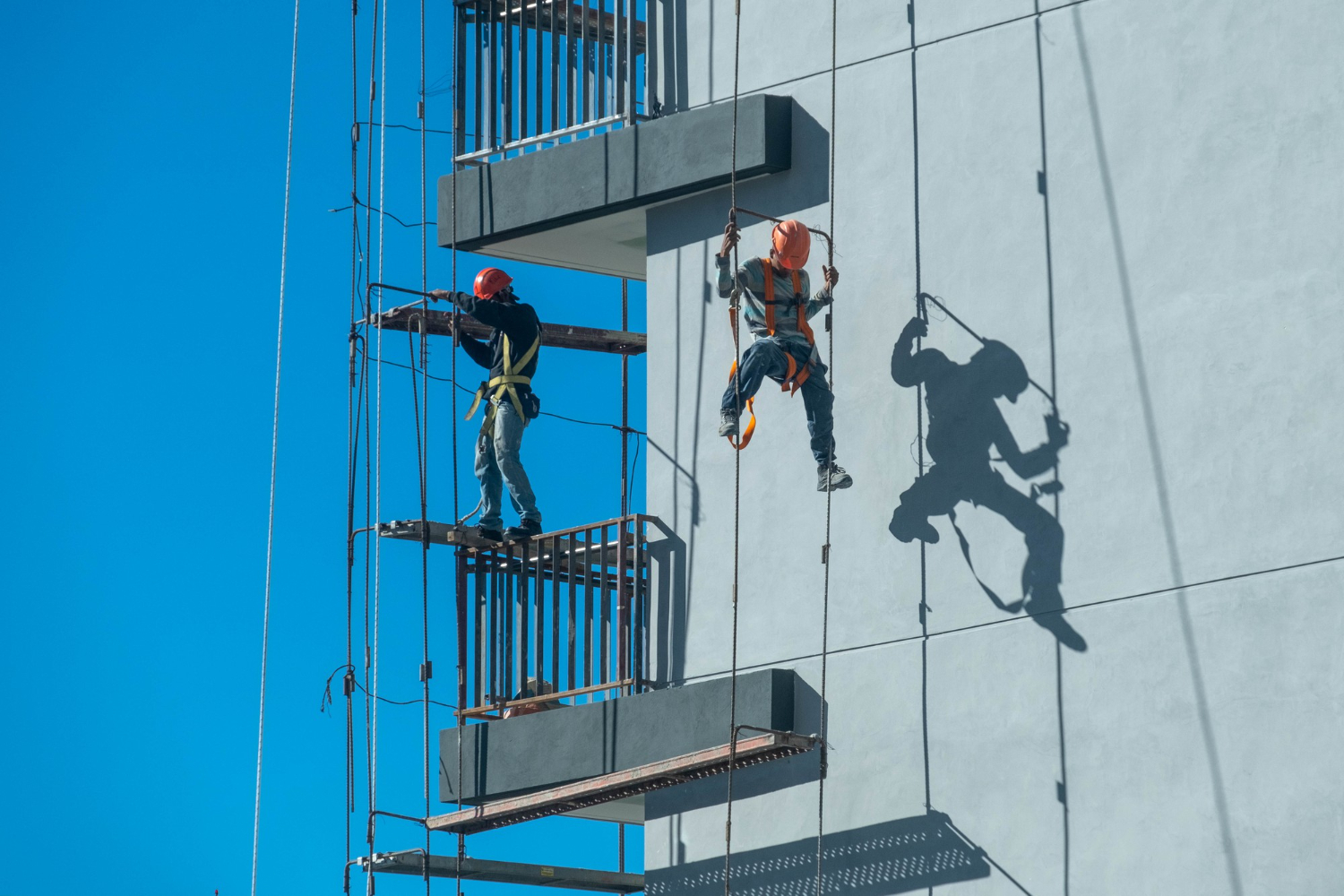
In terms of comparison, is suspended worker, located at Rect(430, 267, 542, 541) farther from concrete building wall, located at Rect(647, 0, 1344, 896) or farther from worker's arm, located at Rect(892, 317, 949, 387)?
worker's arm, located at Rect(892, 317, 949, 387)

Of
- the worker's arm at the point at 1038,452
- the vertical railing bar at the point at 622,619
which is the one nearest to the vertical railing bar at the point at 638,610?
the vertical railing bar at the point at 622,619

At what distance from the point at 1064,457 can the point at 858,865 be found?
362 centimetres

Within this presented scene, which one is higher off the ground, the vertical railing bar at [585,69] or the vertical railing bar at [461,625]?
the vertical railing bar at [585,69]

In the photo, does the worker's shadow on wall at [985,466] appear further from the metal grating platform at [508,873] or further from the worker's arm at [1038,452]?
the metal grating platform at [508,873]

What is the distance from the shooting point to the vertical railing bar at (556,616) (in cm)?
2136

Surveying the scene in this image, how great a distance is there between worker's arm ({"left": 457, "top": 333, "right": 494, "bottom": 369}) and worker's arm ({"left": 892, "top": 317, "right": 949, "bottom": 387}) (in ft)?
14.1

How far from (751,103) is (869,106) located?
102 cm

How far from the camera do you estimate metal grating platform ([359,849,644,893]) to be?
21.9 metres

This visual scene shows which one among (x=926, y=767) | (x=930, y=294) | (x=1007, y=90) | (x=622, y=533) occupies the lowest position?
(x=926, y=767)

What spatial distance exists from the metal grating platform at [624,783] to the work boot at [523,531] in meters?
2.33

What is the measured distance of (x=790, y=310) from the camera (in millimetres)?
20172

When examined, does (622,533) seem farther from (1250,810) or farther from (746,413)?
(1250,810)

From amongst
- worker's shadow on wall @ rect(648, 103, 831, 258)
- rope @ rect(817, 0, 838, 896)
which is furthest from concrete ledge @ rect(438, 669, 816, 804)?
worker's shadow on wall @ rect(648, 103, 831, 258)

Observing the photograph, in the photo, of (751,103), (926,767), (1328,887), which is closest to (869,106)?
(751,103)
